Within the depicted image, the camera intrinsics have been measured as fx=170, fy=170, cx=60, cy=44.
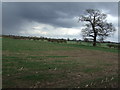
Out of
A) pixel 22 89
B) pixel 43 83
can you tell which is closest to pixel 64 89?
pixel 43 83

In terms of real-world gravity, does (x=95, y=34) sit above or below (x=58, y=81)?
above

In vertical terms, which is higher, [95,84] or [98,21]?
[98,21]

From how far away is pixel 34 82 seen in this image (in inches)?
334

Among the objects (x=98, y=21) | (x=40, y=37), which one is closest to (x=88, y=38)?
(x=98, y=21)

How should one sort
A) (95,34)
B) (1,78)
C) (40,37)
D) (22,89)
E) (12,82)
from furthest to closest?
1. (40,37)
2. (95,34)
3. (1,78)
4. (12,82)
5. (22,89)

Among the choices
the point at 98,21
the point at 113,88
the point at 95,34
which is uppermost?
the point at 98,21

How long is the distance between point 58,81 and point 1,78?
2.98 metres

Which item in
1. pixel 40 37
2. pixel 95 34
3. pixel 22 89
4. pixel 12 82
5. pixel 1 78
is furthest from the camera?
pixel 40 37

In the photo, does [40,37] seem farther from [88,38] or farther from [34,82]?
[34,82]

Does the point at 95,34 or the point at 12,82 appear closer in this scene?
the point at 12,82

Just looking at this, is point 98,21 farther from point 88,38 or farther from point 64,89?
point 64,89

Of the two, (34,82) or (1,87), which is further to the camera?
(34,82)

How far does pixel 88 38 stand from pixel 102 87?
198ft

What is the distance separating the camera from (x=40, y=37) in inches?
3794
